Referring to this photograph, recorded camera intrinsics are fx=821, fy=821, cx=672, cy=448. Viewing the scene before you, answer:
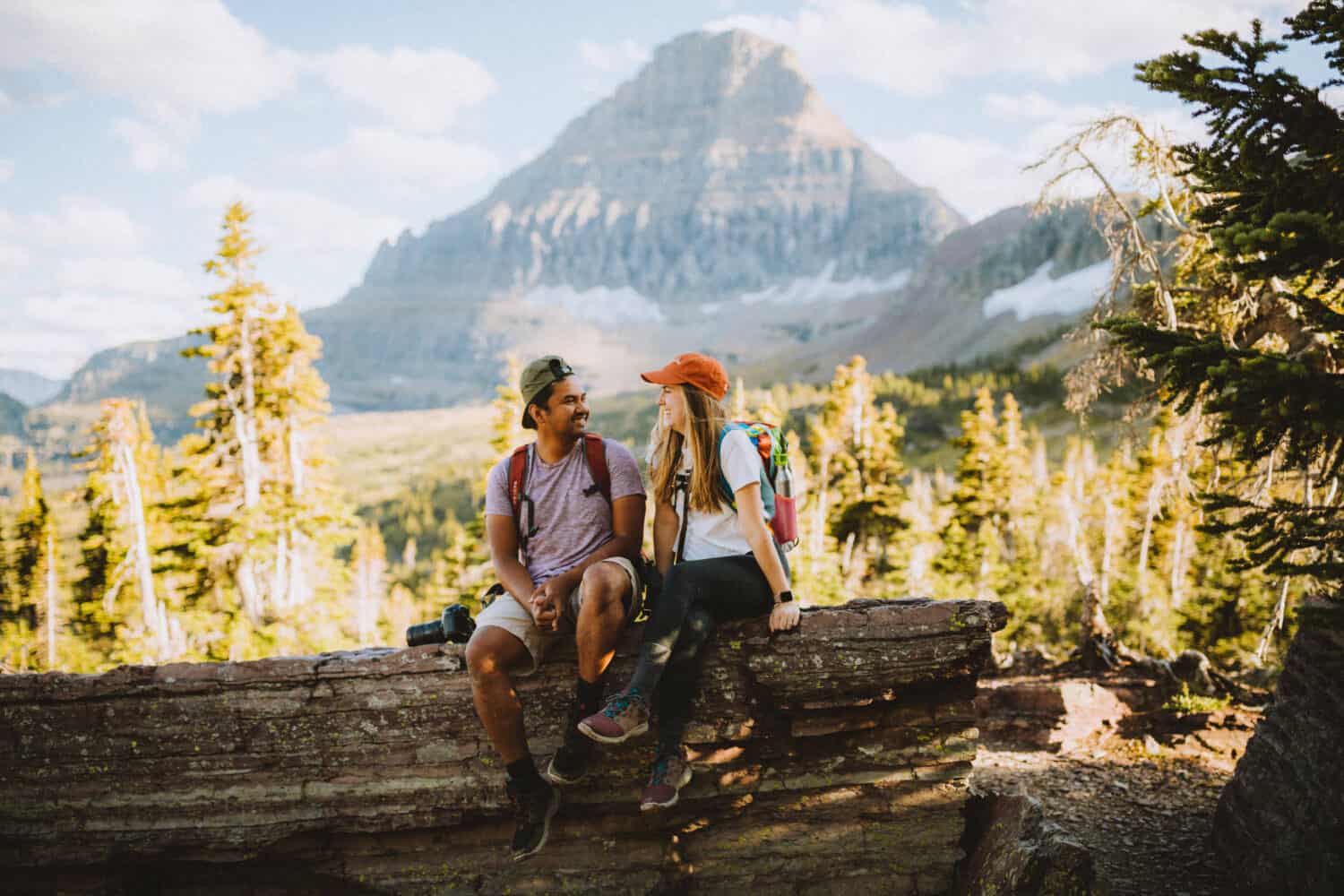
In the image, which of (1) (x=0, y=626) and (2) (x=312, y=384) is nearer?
(2) (x=312, y=384)

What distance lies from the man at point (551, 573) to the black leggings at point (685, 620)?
1.07ft

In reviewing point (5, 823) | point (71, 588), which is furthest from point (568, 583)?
point (71, 588)

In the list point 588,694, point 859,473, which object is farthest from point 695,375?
point 859,473

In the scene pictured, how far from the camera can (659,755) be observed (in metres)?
5.64

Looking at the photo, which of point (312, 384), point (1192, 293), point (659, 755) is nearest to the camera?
point (659, 755)

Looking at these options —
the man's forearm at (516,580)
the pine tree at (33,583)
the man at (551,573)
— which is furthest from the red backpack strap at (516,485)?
the pine tree at (33,583)

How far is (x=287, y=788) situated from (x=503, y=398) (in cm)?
2108

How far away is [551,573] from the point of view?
595 cm

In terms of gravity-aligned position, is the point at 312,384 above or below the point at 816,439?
above

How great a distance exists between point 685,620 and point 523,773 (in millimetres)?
1578

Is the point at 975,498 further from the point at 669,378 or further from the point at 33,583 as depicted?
the point at 33,583

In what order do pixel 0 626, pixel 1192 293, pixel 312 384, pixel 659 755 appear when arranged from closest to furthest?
pixel 659 755 → pixel 1192 293 → pixel 312 384 → pixel 0 626

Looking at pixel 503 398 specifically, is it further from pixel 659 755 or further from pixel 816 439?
pixel 659 755

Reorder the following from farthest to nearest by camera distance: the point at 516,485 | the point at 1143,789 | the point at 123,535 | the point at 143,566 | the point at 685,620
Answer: the point at 123,535
the point at 143,566
the point at 1143,789
the point at 516,485
the point at 685,620
